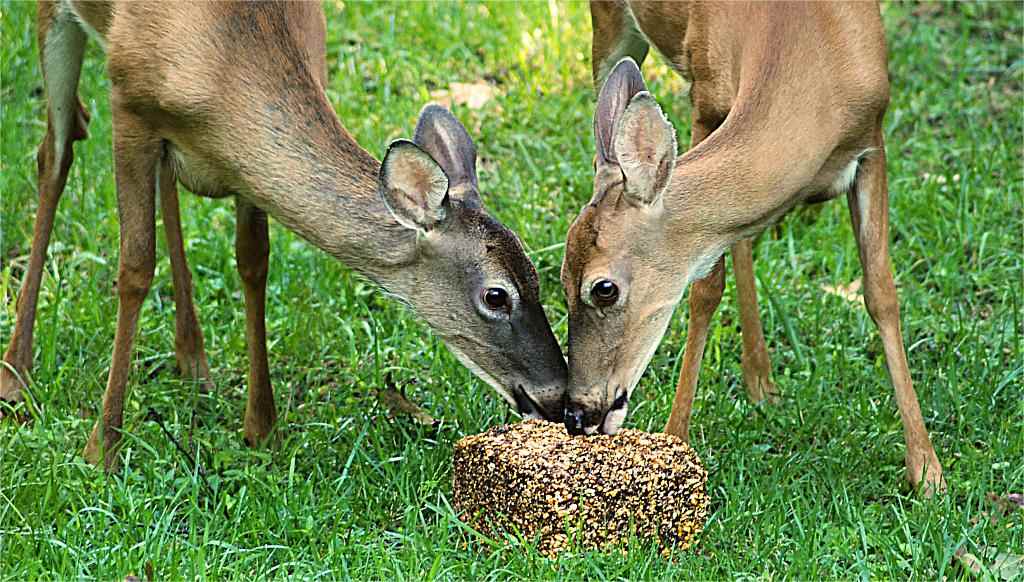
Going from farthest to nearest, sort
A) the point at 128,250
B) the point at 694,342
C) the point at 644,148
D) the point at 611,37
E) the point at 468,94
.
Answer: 1. the point at 468,94
2. the point at 611,37
3. the point at 694,342
4. the point at 128,250
5. the point at 644,148

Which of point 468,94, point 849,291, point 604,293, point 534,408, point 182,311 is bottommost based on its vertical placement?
point 849,291

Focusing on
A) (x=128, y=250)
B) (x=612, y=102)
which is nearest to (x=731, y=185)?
(x=612, y=102)

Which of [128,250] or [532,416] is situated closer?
[532,416]

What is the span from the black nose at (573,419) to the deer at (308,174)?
0.05 m

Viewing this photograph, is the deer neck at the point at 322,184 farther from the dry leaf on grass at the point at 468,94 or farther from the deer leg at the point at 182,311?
the dry leaf on grass at the point at 468,94

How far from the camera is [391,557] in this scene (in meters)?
4.40

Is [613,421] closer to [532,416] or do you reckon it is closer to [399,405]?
[532,416]

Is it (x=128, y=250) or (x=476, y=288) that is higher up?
(x=128, y=250)

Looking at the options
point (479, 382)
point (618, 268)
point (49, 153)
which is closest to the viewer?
point (618, 268)

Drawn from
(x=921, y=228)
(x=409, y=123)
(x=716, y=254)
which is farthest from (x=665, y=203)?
(x=409, y=123)

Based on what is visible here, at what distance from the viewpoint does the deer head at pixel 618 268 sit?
4.76 meters

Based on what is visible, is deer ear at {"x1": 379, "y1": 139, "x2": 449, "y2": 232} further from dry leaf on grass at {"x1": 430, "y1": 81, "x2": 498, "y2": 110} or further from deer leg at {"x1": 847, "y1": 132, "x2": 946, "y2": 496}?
dry leaf on grass at {"x1": 430, "y1": 81, "x2": 498, "y2": 110}

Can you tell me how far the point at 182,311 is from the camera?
19.3 ft

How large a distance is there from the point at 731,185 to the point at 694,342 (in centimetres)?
84
